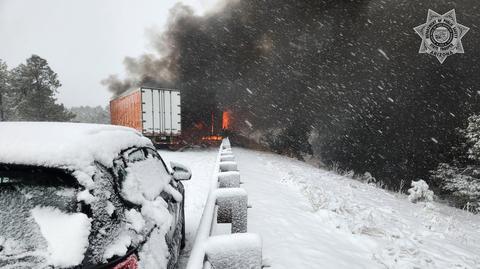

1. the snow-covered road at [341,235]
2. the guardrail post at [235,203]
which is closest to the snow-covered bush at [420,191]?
the snow-covered road at [341,235]

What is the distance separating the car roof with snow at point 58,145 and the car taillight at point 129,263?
61 cm

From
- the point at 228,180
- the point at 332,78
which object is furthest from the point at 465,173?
the point at 228,180

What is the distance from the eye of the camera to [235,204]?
11.4 ft

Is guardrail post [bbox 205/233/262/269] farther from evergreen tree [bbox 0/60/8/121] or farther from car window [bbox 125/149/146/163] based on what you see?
evergreen tree [bbox 0/60/8/121]

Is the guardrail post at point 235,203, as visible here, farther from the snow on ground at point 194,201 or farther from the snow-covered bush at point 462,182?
the snow-covered bush at point 462,182

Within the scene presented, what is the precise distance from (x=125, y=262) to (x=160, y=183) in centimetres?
153

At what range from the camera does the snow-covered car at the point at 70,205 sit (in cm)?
165

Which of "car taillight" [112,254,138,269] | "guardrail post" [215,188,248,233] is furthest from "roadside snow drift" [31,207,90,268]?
"guardrail post" [215,188,248,233]

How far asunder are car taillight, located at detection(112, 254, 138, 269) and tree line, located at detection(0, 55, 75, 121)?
4350 cm

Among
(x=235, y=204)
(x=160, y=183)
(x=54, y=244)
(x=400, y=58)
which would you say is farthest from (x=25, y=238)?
(x=400, y=58)

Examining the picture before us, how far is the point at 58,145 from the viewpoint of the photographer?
200cm

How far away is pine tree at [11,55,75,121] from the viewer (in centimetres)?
3811

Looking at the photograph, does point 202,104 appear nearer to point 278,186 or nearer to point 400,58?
point 400,58

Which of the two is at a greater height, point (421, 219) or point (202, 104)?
point (202, 104)
